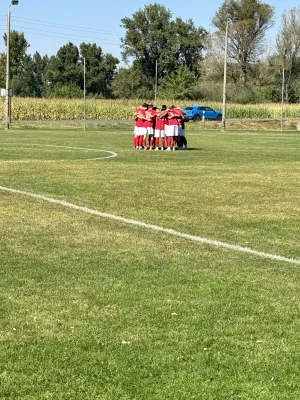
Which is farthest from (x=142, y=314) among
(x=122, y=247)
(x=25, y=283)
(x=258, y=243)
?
(x=258, y=243)

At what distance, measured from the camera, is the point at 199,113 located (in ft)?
244

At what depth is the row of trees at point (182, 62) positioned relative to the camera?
Result: 10038 centimetres

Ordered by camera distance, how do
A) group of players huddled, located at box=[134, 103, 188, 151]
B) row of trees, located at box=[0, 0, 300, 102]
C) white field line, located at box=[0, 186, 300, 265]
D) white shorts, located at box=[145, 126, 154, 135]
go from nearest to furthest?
white field line, located at box=[0, 186, 300, 265], group of players huddled, located at box=[134, 103, 188, 151], white shorts, located at box=[145, 126, 154, 135], row of trees, located at box=[0, 0, 300, 102]

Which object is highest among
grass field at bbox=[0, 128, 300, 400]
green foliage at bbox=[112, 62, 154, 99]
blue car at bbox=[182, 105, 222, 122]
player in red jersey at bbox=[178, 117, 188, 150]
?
green foliage at bbox=[112, 62, 154, 99]

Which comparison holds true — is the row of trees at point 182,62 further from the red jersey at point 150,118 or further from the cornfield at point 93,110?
the red jersey at point 150,118

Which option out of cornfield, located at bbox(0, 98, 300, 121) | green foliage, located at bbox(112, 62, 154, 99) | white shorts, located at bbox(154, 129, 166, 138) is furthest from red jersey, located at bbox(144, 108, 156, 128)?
green foliage, located at bbox(112, 62, 154, 99)

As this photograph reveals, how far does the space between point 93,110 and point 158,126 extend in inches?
1853

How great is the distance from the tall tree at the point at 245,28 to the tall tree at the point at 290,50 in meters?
5.87

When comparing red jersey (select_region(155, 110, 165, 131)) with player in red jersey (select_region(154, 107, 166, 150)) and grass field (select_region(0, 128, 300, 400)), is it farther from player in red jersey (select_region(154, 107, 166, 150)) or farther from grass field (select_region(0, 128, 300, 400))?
grass field (select_region(0, 128, 300, 400))

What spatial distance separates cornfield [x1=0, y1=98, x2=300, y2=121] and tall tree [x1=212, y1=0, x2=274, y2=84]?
23.9 meters

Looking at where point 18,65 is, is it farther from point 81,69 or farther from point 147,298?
point 147,298

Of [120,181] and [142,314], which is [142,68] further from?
[142,314]

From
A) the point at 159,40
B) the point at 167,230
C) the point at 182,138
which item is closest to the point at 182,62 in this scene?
the point at 159,40

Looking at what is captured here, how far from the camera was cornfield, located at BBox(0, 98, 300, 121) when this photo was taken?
69.9m
